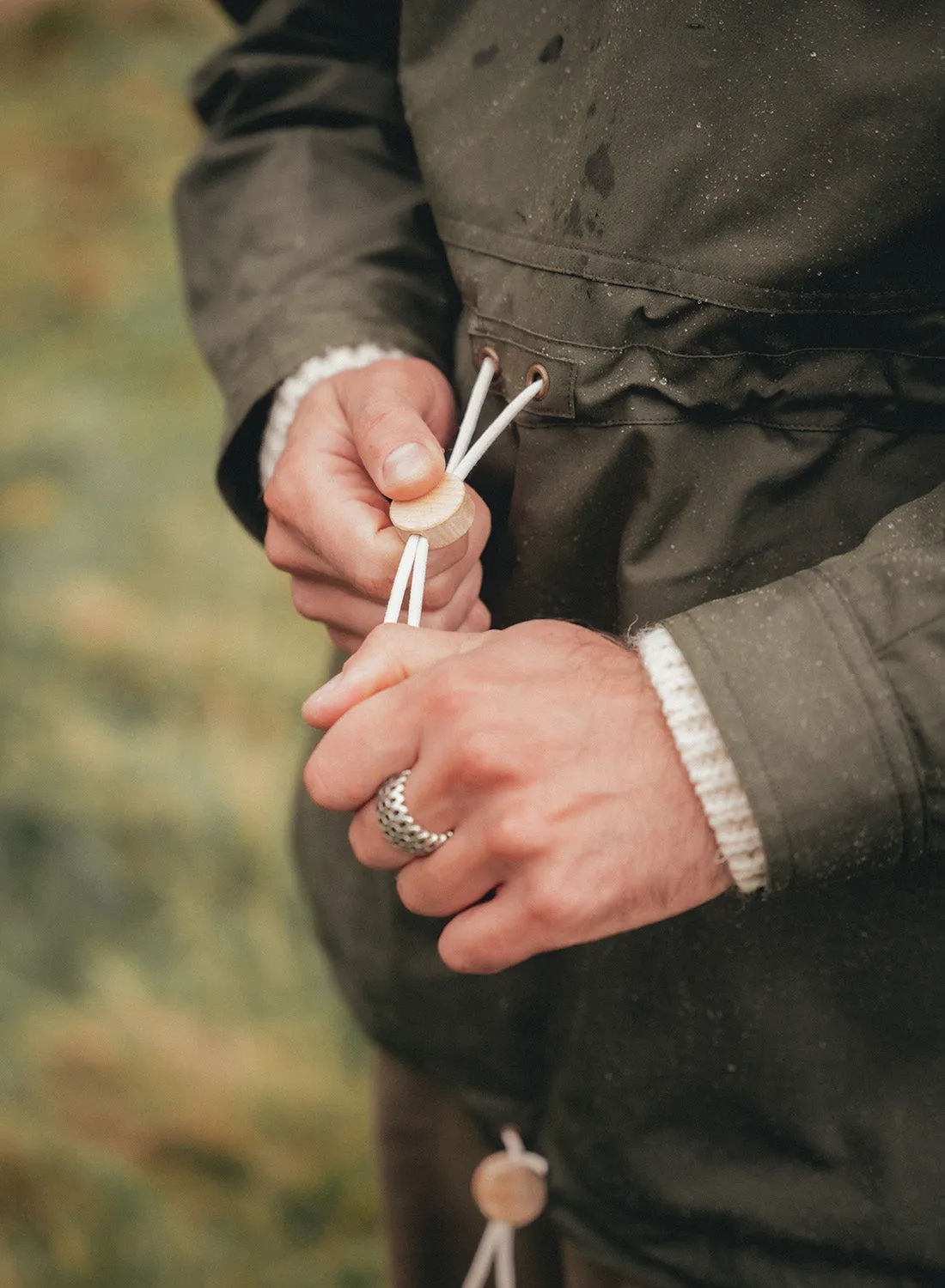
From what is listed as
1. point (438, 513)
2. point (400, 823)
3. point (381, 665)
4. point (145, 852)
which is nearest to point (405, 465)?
point (438, 513)

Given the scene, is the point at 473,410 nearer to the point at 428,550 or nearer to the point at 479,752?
the point at 428,550

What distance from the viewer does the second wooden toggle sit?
2.44 feet

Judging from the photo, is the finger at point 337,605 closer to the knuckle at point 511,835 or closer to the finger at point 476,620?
the finger at point 476,620

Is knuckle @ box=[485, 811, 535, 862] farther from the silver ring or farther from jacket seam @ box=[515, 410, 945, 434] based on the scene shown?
jacket seam @ box=[515, 410, 945, 434]

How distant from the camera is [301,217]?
1057 mm

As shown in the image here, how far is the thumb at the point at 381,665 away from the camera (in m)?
0.69

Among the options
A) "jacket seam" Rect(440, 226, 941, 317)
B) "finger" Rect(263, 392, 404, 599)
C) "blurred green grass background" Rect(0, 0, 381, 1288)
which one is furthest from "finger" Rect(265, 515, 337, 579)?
"blurred green grass background" Rect(0, 0, 381, 1288)

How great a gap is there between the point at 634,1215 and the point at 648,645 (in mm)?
592

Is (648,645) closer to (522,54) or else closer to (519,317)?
(519,317)

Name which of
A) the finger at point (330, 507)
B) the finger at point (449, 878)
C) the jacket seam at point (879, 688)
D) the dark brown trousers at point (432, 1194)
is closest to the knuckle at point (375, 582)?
the finger at point (330, 507)

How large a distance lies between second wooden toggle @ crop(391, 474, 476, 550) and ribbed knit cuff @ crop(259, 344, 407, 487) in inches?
10.0

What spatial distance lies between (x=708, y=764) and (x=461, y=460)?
31 centimetres

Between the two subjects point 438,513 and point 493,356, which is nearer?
point 438,513

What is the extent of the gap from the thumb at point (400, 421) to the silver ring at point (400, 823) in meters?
0.21
